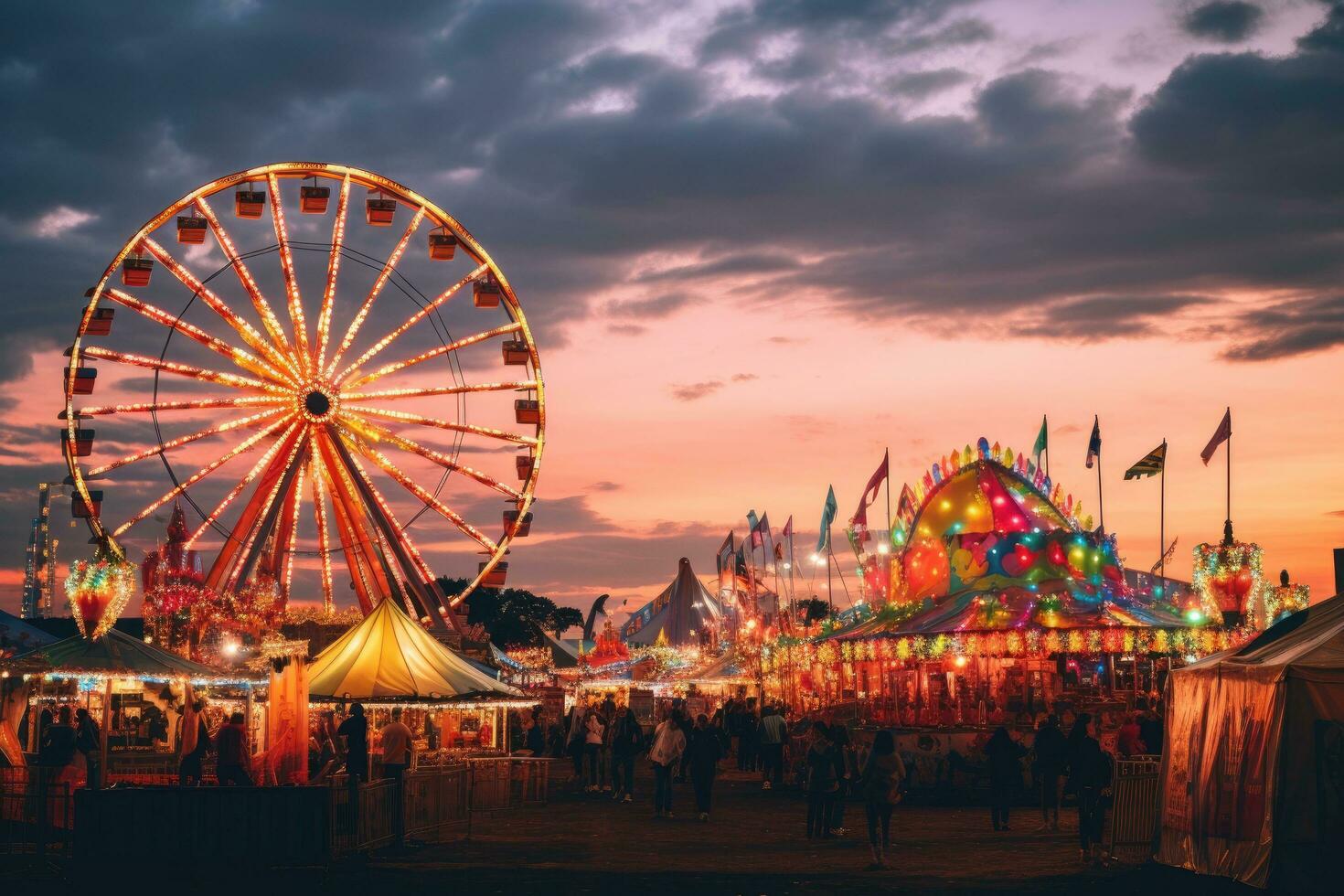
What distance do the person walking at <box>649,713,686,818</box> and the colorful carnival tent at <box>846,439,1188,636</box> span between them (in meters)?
7.45

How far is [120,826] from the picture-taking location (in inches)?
542

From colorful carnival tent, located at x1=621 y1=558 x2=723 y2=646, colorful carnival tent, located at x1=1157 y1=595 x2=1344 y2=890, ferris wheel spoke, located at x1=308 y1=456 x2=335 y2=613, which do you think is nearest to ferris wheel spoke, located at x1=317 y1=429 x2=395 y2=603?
ferris wheel spoke, located at x1=308 y1=456 x2=335 y2=613

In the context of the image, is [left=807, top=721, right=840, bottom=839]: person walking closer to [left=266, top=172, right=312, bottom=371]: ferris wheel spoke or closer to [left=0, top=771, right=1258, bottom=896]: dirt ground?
[left=0, top=771, right=1258, bottom=896]: dirt ground

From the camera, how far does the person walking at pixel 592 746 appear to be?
2659 centimetres

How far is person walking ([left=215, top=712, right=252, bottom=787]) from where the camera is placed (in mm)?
16203

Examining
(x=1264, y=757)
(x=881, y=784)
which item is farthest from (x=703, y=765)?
(x=1264, y=757)

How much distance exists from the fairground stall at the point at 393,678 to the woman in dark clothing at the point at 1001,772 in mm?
7016

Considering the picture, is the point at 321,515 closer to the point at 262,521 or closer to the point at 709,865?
the point at 262,521

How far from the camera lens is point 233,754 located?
16.3 meters

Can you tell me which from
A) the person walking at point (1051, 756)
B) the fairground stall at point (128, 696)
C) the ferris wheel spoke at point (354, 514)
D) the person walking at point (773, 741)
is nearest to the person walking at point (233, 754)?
the fairground stall at point (128, 696)

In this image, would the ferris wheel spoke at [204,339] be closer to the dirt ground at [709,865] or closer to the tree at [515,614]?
the dirt ground at [709,865]

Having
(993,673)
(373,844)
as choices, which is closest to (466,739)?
(993,673)

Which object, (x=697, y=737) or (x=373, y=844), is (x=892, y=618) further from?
(x=373, y=844)

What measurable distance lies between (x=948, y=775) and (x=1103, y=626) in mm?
3718
